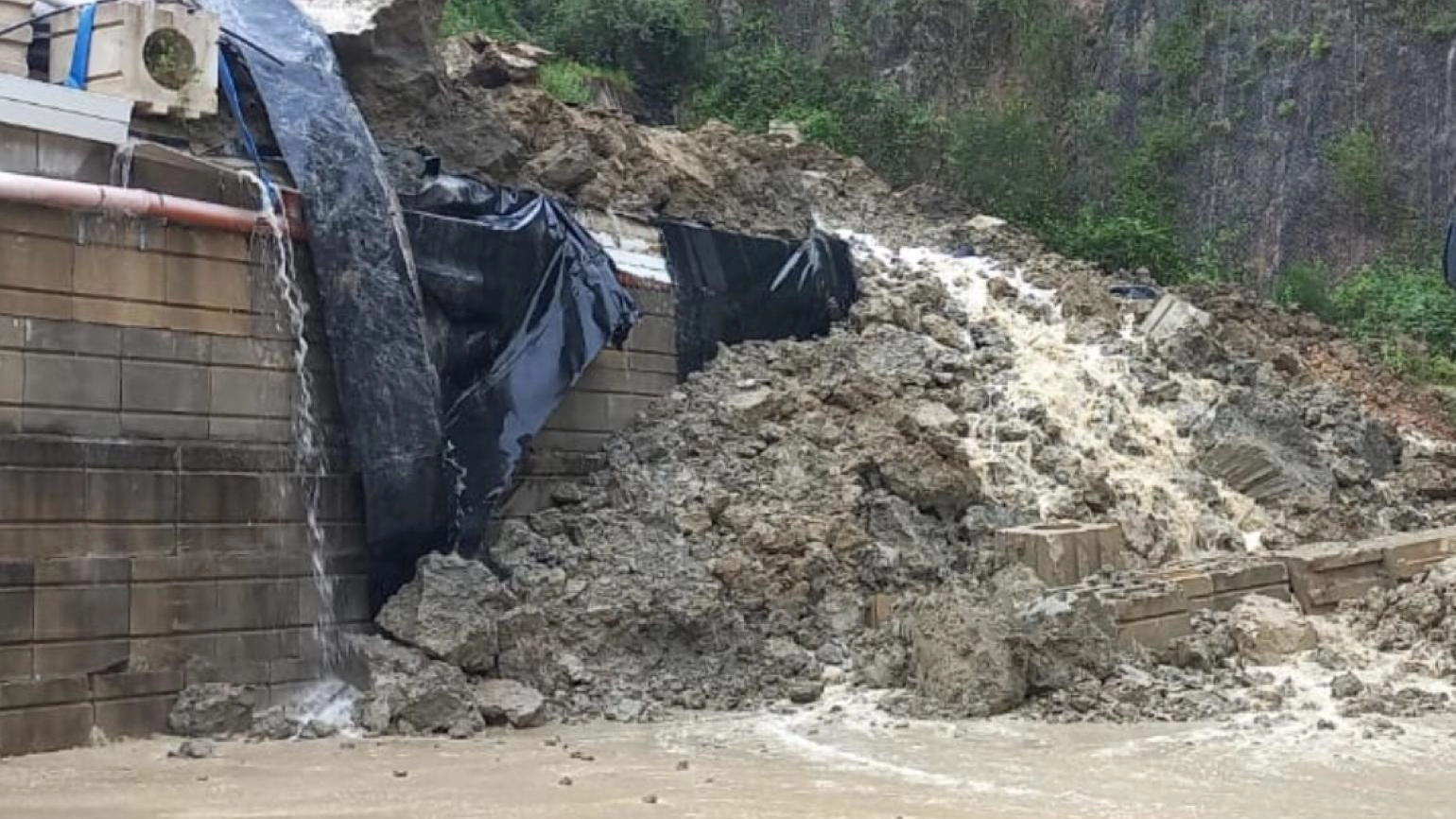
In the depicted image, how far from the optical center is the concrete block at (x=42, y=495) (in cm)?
772

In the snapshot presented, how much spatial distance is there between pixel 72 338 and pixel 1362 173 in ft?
57.2

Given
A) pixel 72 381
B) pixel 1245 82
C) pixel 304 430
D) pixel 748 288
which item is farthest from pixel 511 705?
pixel 1245 82

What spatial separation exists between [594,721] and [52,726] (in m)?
2.83

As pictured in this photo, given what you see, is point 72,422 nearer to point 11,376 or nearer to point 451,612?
point 11,376

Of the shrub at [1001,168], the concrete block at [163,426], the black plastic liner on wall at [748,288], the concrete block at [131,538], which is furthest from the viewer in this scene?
the shrub at [1001,168]

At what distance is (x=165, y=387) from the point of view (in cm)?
848

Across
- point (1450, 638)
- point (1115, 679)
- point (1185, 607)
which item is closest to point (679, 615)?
point (1115, 679)

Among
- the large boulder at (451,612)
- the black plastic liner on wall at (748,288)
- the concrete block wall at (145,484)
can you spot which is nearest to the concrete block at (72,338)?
the concrete block wall at (145,484)

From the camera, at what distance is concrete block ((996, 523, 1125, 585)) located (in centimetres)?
1021

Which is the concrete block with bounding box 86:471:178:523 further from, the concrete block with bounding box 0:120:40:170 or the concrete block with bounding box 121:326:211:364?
the concrete block with bounding box 0:120:40:170

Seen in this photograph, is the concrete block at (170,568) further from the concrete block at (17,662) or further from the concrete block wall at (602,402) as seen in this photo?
the concrete block wall at (602,402)

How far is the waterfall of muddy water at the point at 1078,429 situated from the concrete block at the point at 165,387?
568 centimetres

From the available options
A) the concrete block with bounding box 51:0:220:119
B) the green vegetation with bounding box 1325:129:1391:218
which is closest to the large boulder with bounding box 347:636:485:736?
the concrete block with bounding box 51:0:220:119

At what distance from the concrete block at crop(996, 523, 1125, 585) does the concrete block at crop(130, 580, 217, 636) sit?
16.6 ft
